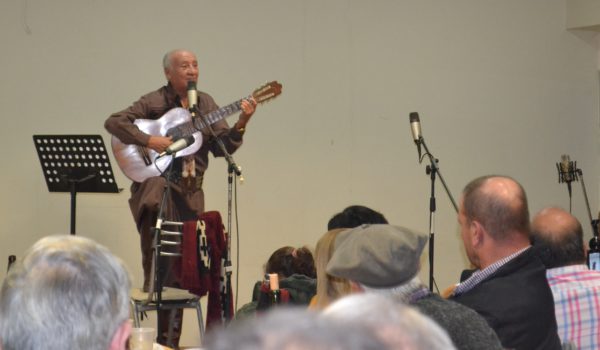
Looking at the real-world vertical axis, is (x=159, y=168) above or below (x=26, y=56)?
below

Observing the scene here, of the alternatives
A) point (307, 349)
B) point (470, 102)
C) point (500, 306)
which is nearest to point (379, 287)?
point (500, 306)

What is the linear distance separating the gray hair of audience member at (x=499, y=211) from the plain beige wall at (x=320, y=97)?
427 cm

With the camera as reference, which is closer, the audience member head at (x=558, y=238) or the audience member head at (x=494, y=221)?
the audience member head at (x=494, y=221)

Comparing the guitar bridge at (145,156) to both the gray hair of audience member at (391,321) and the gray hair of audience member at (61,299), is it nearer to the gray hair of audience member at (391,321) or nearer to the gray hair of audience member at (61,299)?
the gray hair of audience member at (61,299)

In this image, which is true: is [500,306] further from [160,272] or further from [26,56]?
[26,56]

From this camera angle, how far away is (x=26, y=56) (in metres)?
6.93

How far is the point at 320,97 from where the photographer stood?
7.45 m

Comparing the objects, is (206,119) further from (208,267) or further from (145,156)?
(208,267)

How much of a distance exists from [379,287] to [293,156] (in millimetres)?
5173

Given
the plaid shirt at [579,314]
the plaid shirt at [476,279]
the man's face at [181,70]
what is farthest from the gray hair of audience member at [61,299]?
the man's face at [181,70]

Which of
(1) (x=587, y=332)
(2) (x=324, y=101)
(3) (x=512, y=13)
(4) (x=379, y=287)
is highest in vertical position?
(3) (x=512, y=13)

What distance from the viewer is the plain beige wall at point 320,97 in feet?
22.9

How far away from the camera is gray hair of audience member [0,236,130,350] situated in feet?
4.81

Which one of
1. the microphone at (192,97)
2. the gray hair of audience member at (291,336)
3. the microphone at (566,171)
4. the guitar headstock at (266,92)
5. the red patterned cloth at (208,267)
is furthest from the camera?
the microphone at (566,171)
